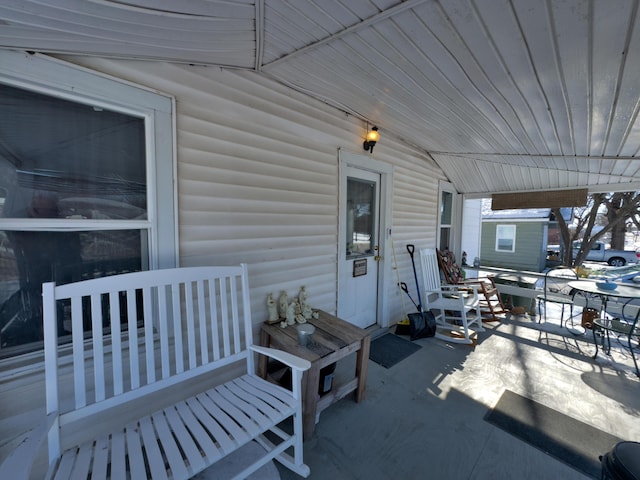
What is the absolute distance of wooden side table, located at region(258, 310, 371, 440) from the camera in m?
1.77

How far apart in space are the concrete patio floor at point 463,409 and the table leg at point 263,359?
0.57 metres

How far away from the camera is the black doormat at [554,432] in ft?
5.54

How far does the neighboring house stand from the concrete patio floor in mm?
8214

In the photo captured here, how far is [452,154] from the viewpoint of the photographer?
3760 mm

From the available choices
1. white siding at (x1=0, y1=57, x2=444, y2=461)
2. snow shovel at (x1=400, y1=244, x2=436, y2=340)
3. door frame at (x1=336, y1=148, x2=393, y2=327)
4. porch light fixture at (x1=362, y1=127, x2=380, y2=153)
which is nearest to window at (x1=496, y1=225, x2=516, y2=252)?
snow shovel at (x1=400, y1=244, x2=436, y2=340)

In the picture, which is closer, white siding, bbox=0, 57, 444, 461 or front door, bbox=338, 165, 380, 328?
white siding, bbox=0, 57, 444, 461

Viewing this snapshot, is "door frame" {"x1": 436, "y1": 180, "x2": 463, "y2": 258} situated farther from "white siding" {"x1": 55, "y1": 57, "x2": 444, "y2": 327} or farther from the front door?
"white siding" {"x1": 55, "y1": 57, "x2": 444, "y2": 327}

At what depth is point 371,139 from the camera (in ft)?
9.55

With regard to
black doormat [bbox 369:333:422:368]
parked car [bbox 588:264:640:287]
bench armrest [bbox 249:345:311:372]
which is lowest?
black doormat [bbox 369:333:422:368]

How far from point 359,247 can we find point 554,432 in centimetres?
222

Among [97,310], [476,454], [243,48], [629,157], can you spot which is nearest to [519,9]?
[243,48]

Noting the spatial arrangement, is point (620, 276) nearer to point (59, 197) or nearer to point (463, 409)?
point (463, 409)

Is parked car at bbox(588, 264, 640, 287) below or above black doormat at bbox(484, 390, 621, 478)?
above

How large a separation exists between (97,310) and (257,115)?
167 cm
